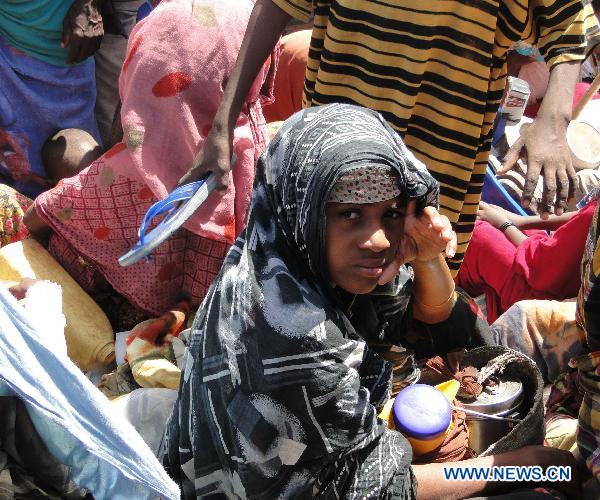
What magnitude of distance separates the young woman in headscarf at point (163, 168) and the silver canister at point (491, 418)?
3.66 ft

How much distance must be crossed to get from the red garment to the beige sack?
1.44 metres

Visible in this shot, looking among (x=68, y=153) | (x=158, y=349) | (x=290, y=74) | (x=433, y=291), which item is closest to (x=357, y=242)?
(x=433, y=291)

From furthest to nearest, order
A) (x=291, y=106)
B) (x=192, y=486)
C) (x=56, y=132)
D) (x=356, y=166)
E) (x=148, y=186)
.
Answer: (x=291, y=106) < (x=56, y=132) < (x=148, y=186) < (x=192, y=486) < (x=356, y=166)

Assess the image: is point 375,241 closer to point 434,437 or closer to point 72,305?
point 434,437

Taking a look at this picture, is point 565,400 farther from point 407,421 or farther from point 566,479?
point 407,421

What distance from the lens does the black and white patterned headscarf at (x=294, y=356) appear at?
55.7 inches

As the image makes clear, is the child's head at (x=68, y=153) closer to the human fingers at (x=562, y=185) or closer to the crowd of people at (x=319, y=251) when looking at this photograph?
the crowd of people at (x=319, y=251)

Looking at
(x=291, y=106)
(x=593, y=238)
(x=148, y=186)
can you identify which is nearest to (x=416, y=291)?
(x=593, y=238)

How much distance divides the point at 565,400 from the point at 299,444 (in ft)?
3.17

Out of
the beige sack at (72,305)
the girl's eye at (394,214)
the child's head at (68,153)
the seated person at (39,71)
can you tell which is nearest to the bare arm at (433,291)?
the girl's eye at (394,214)

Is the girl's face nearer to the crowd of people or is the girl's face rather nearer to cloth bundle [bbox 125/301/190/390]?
the crowd of people

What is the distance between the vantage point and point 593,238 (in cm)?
169

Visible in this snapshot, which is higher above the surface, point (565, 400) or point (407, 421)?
point (407, 421)

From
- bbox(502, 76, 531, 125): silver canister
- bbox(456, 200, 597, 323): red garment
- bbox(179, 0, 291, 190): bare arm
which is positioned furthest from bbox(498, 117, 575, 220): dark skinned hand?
bbox(502, 76, 531, 125): silver canister
